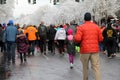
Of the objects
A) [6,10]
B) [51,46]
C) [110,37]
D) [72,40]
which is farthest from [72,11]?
[72,40]

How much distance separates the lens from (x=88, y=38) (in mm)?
14547

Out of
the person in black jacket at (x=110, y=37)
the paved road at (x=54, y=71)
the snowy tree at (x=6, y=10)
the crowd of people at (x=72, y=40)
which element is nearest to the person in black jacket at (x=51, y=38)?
the crowd of people at (x=72, y=40)

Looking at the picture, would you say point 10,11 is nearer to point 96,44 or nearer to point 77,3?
point 77,3

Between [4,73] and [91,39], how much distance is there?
5852mm

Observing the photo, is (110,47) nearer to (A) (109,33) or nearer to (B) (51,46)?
(A) (109,33)

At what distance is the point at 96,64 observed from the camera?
14484mm

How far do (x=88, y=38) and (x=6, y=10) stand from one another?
95074 mm

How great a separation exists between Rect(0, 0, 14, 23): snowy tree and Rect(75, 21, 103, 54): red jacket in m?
89.4

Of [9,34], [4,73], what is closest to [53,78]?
[4,73]

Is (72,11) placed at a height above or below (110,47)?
below

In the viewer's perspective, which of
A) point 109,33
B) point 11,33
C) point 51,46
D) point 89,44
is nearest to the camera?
point 89,44

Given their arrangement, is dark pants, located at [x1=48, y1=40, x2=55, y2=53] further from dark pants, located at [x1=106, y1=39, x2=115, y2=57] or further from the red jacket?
the red jacket

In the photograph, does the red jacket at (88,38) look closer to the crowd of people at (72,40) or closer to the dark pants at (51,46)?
the crowd of people at (72,40)

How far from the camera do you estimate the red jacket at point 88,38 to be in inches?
571
